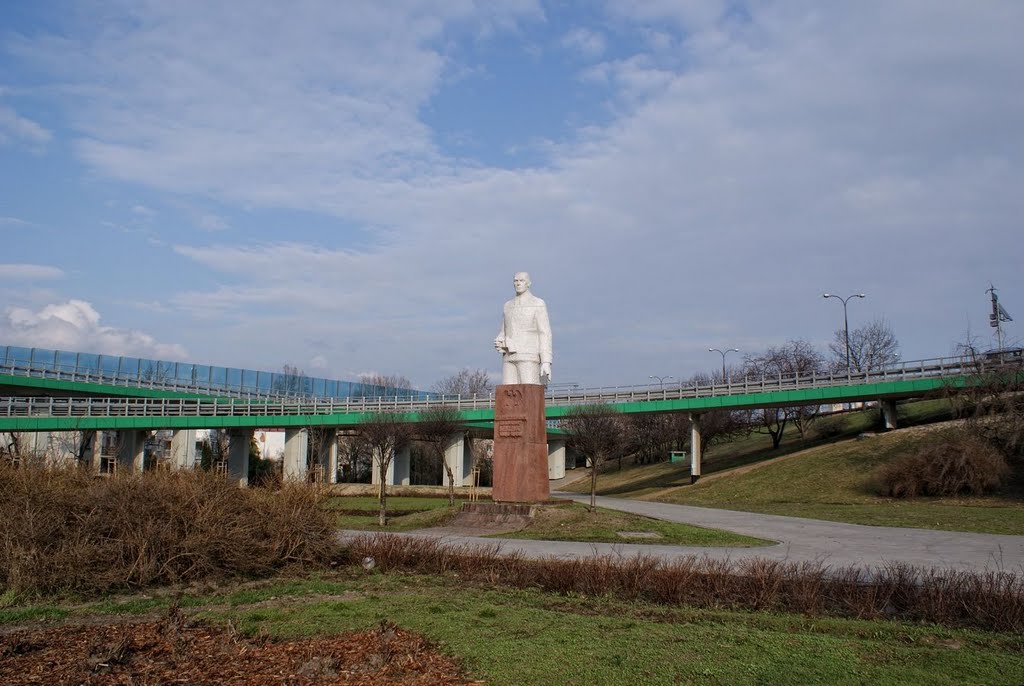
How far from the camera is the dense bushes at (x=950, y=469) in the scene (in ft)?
99.2

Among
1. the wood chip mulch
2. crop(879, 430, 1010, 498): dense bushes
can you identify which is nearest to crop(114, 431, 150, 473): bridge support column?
crop(879, 430, 1010, 498): dense bushes

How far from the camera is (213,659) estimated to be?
23.4 ft

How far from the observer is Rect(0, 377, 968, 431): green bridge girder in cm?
4325

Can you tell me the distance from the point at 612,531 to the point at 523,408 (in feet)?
13.8

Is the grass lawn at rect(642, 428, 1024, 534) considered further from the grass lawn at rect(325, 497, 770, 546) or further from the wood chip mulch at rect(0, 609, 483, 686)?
the wood chip mulch at rect(0, 609, 483, 686)

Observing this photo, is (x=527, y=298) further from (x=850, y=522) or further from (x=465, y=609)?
(x=465, y=609)

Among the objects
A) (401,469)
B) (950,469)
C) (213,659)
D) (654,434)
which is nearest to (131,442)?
(401,469)

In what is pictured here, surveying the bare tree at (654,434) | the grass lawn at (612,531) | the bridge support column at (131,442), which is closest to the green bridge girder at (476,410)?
the bridge support column at (131,442)

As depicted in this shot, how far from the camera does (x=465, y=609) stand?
9.17m

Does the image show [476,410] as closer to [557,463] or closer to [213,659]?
[557,463]

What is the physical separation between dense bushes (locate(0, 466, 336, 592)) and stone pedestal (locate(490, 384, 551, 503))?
10835 millimetres

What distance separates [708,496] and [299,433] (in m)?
28.5

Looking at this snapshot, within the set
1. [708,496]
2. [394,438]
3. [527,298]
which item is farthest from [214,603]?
[708,496]

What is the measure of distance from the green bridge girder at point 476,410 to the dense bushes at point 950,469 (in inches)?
281
